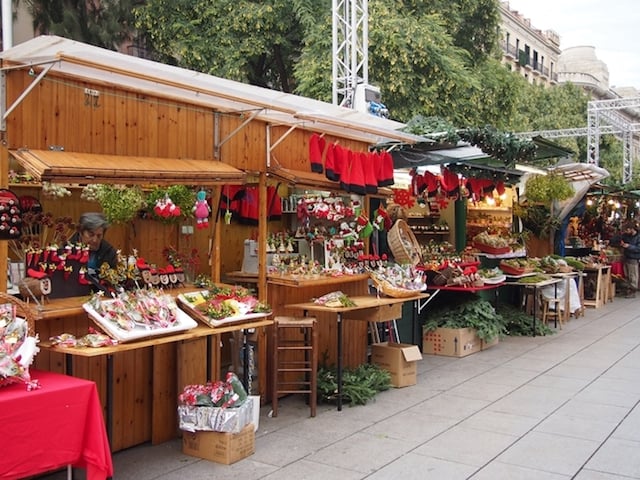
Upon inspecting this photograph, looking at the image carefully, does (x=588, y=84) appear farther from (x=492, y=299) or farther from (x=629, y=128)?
(x=492, y=299)

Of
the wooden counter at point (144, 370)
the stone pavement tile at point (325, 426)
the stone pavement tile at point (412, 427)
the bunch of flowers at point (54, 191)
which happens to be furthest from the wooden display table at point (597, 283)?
the bunch of flowers at point (54, 191)

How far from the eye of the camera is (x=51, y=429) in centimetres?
392

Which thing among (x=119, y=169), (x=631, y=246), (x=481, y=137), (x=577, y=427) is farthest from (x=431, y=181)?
(x=631, y=246)

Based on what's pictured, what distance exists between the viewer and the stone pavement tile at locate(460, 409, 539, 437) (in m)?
5.96

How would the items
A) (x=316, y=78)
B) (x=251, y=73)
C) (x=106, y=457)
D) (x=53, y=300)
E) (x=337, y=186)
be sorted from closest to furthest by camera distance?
(x=106, y=457)
(x=53, y=300)
(x=337, y=186)
(x=316, y=78)
(x=251, y=73)

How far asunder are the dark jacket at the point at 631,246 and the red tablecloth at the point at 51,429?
1636cm

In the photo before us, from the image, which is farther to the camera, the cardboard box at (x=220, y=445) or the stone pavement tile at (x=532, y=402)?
the stone pavement tile at (x=532, y=402)

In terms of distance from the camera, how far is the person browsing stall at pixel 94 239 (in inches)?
214

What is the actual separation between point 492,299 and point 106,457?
829cm

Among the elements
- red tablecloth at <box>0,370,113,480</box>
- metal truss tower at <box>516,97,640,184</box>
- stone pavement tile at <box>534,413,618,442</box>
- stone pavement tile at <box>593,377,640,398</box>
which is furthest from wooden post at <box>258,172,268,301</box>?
metal truss tower at <box>516,97,640,184</box>

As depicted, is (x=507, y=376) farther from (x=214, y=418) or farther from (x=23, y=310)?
(x=23, y=310)

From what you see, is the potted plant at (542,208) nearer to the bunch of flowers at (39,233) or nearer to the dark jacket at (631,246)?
the dark jacket at (631,246)

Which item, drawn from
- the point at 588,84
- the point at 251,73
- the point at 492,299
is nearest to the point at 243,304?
the point at 492,299

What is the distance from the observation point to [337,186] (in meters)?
7.27
